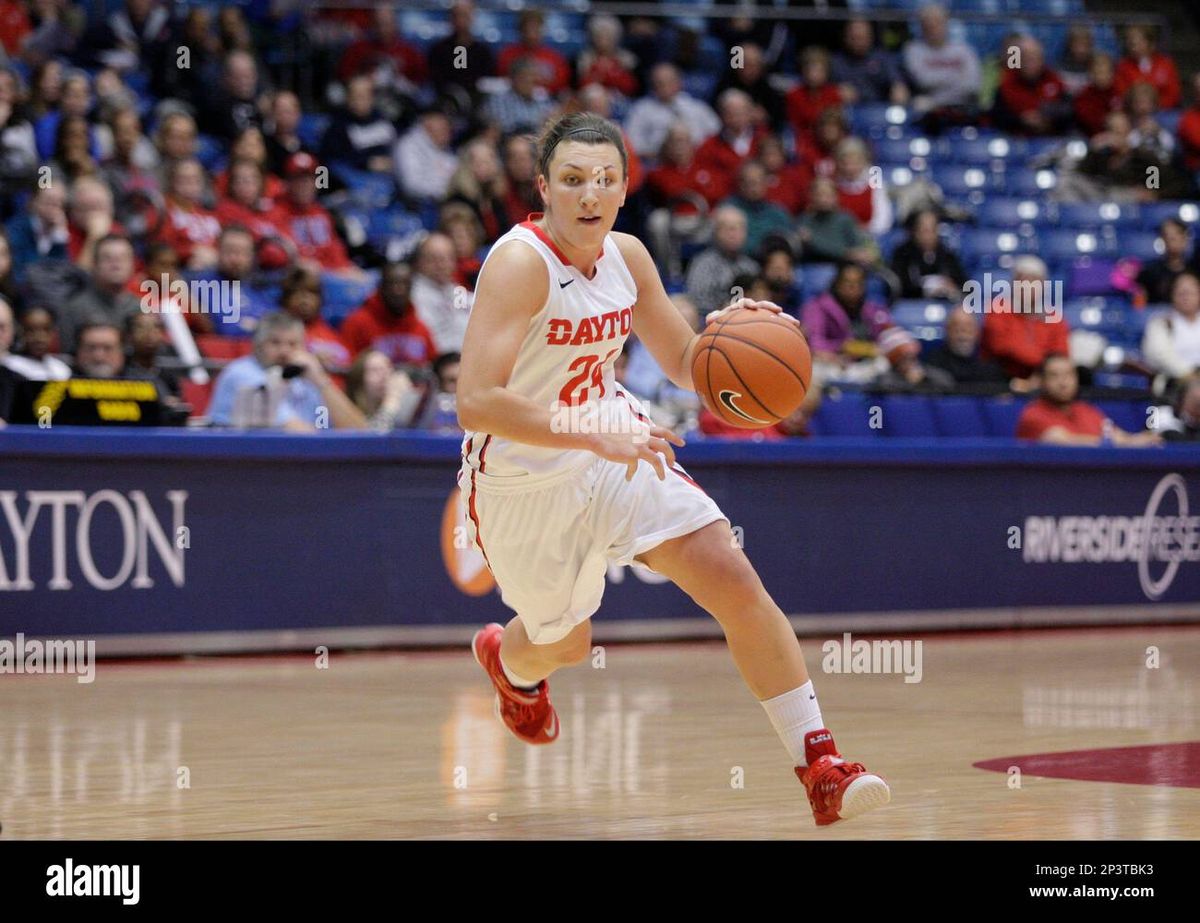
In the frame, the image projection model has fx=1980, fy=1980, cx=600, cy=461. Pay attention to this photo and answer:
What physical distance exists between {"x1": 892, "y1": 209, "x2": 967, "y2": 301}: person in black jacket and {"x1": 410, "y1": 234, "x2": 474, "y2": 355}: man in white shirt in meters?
4.05

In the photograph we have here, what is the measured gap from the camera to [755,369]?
216 inches

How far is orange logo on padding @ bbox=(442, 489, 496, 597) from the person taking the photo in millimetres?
10602

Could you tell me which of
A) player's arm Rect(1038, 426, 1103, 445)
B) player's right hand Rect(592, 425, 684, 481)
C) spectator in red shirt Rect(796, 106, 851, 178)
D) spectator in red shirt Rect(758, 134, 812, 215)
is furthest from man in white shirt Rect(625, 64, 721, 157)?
player's right hand Rect(592, 425, 684, 481)

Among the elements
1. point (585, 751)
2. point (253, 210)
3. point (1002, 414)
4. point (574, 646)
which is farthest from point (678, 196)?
point (574, 646)

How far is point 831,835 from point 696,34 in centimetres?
1271

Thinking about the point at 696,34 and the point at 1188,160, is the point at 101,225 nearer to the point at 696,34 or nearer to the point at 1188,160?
the point at 696,34

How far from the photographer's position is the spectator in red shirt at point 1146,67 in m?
18.1

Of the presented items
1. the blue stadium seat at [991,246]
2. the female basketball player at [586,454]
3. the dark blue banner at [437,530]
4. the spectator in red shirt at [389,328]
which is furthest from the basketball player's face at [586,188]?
the blue stadium seat at [991,246]

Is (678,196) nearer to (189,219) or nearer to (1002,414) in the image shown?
(1002,414)

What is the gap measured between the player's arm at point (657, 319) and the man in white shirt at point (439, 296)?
6641 mm

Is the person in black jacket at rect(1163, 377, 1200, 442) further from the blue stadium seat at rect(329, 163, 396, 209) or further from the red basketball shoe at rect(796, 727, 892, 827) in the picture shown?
the red basketball shoe at rect(796, 727, 892, 827)

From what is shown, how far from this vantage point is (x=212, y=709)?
324 inches

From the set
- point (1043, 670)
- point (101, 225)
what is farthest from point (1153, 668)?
point (101, 225)

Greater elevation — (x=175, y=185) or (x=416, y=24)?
(x=416, y=24)
